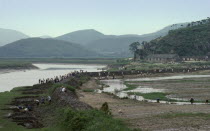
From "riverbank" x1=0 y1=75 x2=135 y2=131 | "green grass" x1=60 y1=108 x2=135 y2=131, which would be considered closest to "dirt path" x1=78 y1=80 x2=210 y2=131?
"riverbank" x1=0 y1=75 x2=135 y2=131

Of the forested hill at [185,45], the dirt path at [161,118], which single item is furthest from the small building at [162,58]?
the dirt path at [161,118]

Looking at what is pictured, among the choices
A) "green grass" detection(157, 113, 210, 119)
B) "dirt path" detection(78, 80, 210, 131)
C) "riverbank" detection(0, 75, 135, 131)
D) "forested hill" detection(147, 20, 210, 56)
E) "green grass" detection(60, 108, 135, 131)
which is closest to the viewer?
"green grass" detection(60, 108, 135, 131)

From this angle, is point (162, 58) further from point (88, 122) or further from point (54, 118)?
point (88, 122)

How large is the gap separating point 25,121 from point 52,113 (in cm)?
545

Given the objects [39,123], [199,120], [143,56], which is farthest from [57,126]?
[143,56]

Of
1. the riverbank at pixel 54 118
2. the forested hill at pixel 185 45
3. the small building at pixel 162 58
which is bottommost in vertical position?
the riverbank at pixel 54 118

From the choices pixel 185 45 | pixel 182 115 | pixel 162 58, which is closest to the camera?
pixel 182 115

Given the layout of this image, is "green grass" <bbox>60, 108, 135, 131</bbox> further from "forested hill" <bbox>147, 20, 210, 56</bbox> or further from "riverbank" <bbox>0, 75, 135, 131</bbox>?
"forested hill" <bbox>147, 20, 210, 56</bbox>

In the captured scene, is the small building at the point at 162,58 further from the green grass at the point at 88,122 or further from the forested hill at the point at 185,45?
the green grass at the point at 88,122

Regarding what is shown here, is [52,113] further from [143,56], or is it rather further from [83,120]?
[143,56]

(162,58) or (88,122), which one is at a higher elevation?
(162,58)

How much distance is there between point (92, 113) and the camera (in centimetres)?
2956

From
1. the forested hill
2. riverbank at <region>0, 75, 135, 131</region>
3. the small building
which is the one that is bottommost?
riverbank at <region>0, 75, 135, 131</region>

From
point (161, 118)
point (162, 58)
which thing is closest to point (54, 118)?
point (161, 118)
